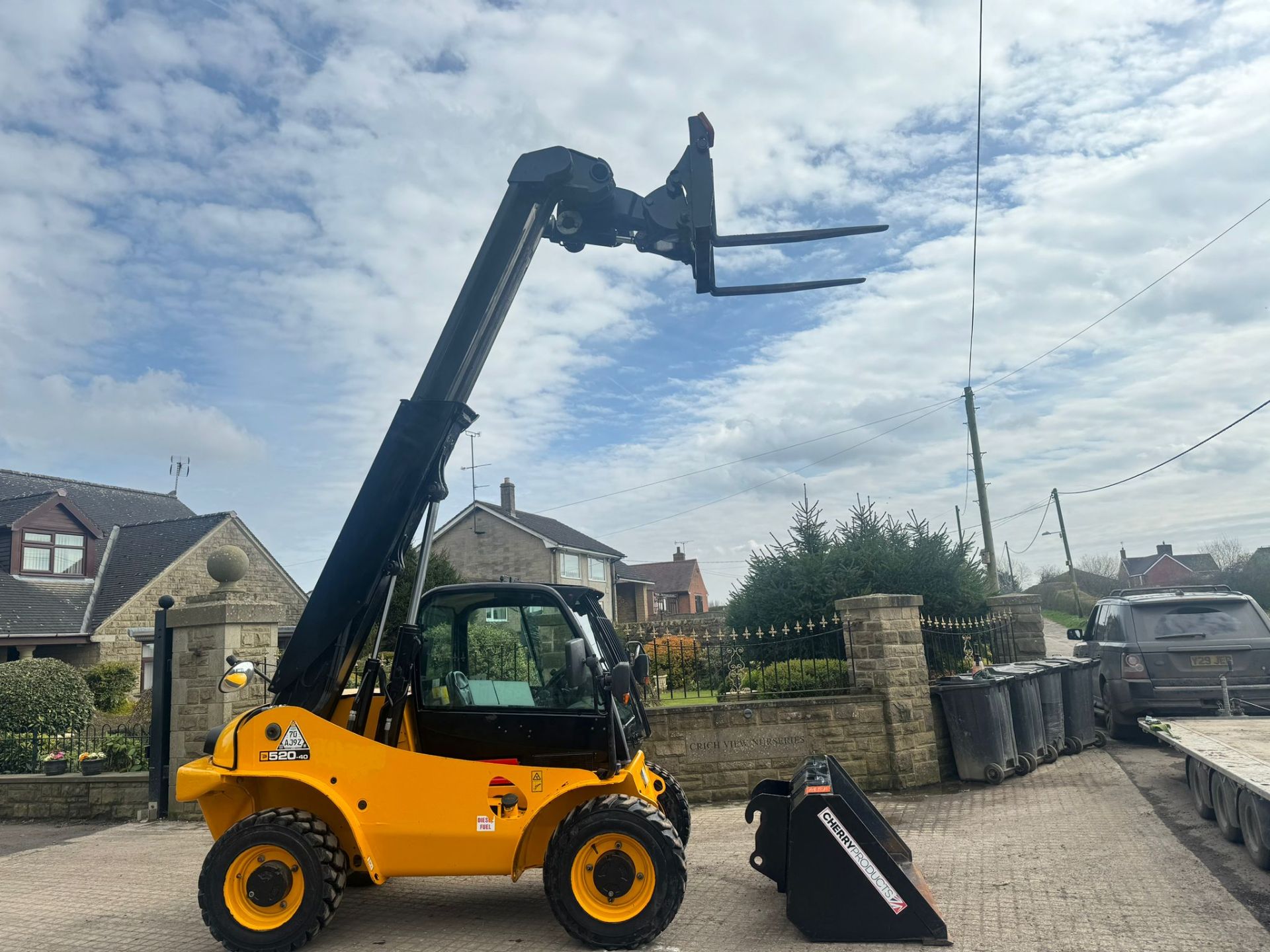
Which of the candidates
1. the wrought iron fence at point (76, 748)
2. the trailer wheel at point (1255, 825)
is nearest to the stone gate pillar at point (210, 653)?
the wrought iron fence at point (76, 748)

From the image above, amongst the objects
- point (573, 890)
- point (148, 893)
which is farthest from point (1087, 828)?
point (148, 893)

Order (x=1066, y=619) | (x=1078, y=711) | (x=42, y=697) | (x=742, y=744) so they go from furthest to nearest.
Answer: (x=1066, y=619) → (x=42, y=697) → (x=1078, y=711) → (x=742, y=744)

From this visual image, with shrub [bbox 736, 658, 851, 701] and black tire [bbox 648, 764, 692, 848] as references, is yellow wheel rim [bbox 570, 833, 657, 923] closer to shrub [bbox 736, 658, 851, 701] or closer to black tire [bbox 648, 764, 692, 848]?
black tire [bbox 648, 764, 692, 848]

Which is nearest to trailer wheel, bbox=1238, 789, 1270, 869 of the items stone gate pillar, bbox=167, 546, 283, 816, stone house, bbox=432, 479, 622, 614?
stone gate pillar, bbox=167, 546, 283, 816

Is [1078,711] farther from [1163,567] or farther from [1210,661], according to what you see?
[1163,567]

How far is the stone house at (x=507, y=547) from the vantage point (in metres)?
36.0

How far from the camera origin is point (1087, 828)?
6.63 m

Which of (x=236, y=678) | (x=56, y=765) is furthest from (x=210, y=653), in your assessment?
(x=236, y=678)

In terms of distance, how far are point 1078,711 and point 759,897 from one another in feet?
21.2

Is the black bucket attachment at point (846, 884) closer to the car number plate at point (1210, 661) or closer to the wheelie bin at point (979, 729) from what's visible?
the wheelie bin at point (979, 729)

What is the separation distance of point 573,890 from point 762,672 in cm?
484

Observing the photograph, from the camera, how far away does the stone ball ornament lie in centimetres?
898

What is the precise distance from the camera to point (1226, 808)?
234 inches

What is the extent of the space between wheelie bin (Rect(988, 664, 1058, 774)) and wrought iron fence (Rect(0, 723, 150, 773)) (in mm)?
9015
